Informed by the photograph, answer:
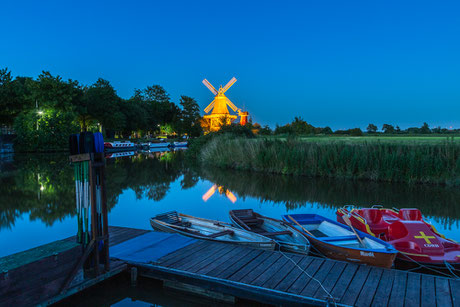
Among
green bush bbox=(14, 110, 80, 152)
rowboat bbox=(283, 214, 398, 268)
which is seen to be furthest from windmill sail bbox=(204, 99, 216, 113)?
rowboat bbox=(283, 214, 398, 268)

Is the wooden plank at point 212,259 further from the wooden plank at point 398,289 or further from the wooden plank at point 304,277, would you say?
the wooden plank at point 398,289

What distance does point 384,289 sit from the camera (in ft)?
13.6

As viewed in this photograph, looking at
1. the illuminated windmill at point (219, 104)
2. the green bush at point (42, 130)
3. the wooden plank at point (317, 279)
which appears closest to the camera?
the wooden plank at point (317, 279)

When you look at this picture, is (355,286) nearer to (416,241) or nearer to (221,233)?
(416,241)

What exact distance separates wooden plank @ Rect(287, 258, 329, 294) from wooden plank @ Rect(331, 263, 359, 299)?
381 mm

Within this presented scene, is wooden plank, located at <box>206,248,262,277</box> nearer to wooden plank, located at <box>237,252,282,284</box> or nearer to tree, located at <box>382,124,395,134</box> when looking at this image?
wooden plank, located at <box>237,252,282,284</box>

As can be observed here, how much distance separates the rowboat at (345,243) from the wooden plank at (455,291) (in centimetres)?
78

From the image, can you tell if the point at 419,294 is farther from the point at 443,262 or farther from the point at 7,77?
the point at 7,77

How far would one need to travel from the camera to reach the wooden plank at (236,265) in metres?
4.62

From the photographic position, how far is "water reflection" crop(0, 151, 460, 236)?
Result: 10219 mm

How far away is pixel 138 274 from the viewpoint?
5156 millimetres

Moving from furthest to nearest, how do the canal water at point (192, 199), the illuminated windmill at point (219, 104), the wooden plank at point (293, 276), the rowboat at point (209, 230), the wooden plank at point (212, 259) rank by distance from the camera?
the illuminated windmill at point (219, 104) < the canal water at point (192, 199) < the rowboat at point (209, 230) < the wooden plank at point (212, 259) < the wooden plank at point (293, 276)

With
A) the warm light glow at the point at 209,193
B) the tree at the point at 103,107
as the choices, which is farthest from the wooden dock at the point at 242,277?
the tree at the point at 103,107

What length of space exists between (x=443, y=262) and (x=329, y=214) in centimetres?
480
